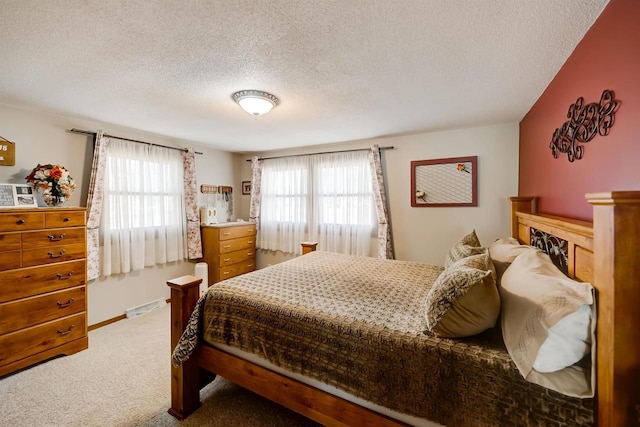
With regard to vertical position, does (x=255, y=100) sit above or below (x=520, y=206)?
above

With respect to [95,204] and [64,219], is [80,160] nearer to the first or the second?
[95,204]

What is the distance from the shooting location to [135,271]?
340 cm

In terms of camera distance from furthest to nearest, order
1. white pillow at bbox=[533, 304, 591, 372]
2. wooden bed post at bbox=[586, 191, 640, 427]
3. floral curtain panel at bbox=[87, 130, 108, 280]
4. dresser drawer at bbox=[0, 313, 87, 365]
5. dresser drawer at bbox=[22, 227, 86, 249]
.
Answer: floral curtain panel at bbox=[87, 130, 108, 280] < dresser drawer at bbox=[22, 227, 86, 249] < dresser drawer at bbox=[0, 313, 87, 365] < white pillow at bbox=[533, 304, 591, 372] < wooden bed post at bbox=[586, 191, 640, 427]

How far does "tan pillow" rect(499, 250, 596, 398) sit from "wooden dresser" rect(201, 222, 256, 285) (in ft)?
12.0

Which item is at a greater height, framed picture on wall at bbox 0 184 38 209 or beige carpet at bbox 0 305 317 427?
framed picture on wall at bbox 0 184 38 209

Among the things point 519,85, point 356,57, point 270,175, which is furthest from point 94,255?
point 519,85

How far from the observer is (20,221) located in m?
2.15

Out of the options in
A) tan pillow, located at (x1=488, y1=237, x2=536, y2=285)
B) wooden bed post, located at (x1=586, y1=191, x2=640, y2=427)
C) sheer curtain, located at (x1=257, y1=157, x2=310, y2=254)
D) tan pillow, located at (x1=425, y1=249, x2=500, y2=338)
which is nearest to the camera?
wooden bed post, located at (x1=586, y1=191, x2=640, y2=427)

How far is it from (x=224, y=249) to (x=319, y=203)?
166cm

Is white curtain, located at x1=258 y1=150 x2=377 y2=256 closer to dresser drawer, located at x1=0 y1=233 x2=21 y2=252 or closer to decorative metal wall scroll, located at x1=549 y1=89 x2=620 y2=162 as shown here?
decorative metal wall scroll, located at x1=549 y1=89 x2=620 y2=162

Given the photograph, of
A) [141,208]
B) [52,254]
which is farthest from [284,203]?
[52,254]

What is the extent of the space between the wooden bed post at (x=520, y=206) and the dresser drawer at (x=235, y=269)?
3.78 m

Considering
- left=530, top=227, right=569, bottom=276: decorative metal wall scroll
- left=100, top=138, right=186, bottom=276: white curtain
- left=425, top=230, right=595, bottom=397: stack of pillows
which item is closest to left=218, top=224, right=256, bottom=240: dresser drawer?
left=100, top=138, right=186, bottom=276: white curtain

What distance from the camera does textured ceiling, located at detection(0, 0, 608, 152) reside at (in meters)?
1.26
